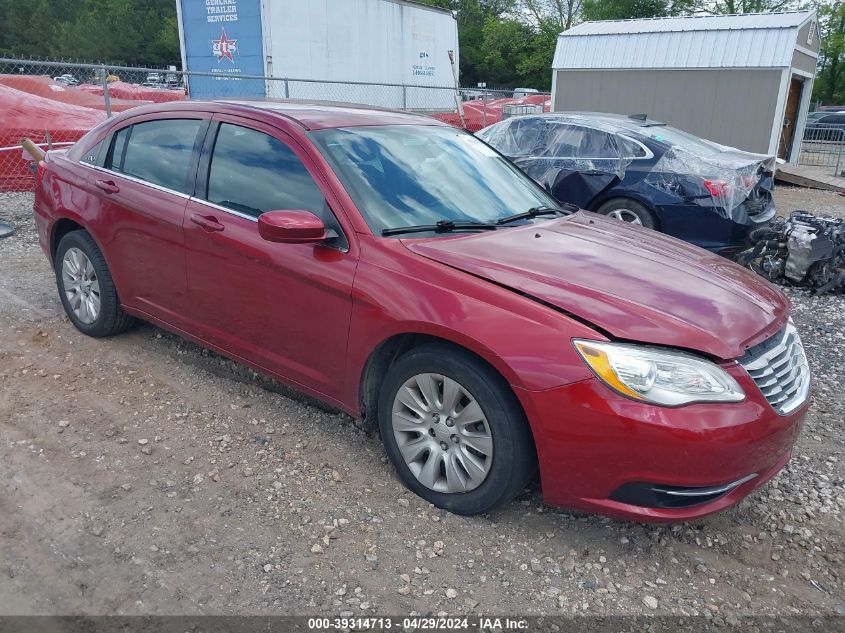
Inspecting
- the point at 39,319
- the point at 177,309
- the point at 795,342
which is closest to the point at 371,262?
the point at 177,309

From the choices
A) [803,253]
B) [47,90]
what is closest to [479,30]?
[47,90]

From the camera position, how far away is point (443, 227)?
10.7ft

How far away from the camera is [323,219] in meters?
3.25

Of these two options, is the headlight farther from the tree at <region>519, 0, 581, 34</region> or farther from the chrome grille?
the tree at <region>519, 0, 581, 34</region>

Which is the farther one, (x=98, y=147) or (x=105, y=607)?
(x=98, y=147)

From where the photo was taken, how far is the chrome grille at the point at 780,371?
2.66 meters

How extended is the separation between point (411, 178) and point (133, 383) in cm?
214

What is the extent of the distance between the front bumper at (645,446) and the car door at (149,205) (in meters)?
2.33

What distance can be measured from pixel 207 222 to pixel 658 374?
7.99 feet

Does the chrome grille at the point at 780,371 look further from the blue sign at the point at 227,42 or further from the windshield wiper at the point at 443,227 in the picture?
the blue sign at the point at 227,42

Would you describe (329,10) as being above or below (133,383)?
above

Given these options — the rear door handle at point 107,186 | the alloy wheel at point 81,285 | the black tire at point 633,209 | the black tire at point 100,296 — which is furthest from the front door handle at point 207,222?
the black tire at point 633,209

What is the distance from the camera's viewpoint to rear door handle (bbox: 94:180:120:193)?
4.26 m

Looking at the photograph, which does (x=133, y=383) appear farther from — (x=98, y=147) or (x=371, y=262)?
(x=371, y=262)
